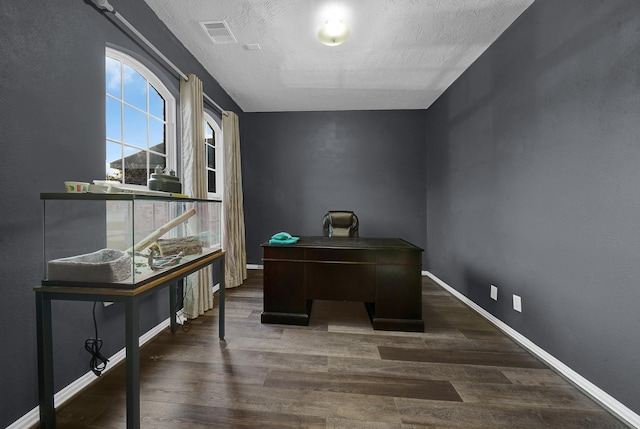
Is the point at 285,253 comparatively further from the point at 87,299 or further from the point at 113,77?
the point at 113,77

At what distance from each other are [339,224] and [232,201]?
159 centimetres

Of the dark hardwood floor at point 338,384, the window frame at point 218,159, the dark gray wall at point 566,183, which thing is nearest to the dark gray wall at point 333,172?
the window frame at point 218,159

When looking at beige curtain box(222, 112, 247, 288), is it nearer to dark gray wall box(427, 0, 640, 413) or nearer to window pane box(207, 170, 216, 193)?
window pane box(207, 170, 216, 193)

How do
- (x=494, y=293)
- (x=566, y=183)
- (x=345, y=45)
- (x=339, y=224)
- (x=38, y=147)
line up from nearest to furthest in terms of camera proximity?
(x=38, y=147) < (x=566, y=183) < (x=494, y=293) < (x=345, y=45) < (x=339, y=224)

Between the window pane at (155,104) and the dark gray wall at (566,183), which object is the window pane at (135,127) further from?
the dark gray wall at (566,183)

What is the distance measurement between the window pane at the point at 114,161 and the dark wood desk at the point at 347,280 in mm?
1359

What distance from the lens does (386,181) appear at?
4340 millimetres

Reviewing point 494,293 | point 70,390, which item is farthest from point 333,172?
point 70,390

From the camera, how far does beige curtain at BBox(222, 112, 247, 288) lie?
11.5 ft

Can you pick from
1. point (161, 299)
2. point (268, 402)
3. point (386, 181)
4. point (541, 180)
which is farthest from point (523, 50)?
point (161, 299)

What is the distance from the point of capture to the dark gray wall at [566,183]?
1.38m

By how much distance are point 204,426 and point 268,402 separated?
342mm

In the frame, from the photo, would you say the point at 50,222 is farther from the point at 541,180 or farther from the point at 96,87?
the point at 541,180

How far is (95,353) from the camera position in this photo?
1.62 meters
